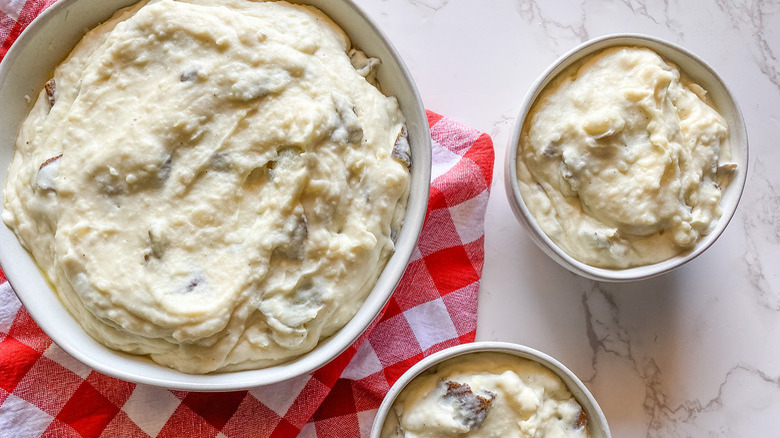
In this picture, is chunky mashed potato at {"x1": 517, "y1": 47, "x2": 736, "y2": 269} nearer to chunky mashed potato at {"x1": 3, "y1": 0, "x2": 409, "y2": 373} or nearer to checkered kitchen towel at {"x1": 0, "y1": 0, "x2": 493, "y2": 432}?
checkered kitchen towel at {"x1": 0, "y1": 0, "x2": 493, "y2": 432}

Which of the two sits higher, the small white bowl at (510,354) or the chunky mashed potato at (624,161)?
the chunky mashed potato at (624,161)

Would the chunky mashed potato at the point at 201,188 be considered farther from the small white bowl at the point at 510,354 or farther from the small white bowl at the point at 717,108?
the small white bowl at the point at 717,108

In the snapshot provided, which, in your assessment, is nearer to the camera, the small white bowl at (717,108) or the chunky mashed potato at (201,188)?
the chunky mashed potato at (201,188)

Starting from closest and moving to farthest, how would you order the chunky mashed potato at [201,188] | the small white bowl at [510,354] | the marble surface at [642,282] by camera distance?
the chunky mashed potato at [201,188] → the small white bowl at [510,354] → the marble surface at [642,282]

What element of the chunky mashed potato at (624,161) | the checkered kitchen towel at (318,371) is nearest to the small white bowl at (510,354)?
the checkered kitchen towel at (318,371)

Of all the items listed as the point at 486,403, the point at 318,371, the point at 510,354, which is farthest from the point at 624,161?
the point at 318,371

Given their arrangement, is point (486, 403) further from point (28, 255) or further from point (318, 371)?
point (28, 255)

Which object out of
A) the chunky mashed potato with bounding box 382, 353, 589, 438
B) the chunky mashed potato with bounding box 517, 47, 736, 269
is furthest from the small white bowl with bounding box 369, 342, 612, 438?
the chunky mashed potato with bounding box 517, 47, 736, 269
